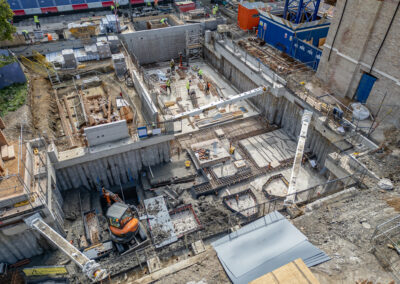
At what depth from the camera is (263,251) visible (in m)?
9.60

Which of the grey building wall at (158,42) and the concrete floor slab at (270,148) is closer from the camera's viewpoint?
the concrete floor slab at (270,148)

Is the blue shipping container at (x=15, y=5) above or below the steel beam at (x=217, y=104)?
above

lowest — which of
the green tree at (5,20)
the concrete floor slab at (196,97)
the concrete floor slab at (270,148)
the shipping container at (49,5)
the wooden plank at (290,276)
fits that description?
the concrete floor slab at (270,148)

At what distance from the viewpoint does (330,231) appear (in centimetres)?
1107

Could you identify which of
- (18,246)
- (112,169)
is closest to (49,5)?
(112,169)

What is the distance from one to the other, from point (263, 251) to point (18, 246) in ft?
40.3

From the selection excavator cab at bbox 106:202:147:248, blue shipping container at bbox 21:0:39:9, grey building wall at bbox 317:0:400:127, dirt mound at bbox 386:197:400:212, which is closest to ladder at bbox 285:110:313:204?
dirt mound at bbox 386:197:400:212

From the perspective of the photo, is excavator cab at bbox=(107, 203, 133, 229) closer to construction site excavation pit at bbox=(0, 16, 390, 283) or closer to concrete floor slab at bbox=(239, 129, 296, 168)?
construction site excavation pit at bbox=(0, 16, 390, 283)

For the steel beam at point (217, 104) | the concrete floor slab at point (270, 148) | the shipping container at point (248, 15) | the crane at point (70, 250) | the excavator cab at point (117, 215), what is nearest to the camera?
the crane at point (70, 250)

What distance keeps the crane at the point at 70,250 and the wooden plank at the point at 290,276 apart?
706 centimetres

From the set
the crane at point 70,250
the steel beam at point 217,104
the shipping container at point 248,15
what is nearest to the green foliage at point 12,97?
the crane at point 70,250

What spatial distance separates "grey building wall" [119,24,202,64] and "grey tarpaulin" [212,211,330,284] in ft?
84.0

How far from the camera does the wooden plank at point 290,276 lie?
8.21 metres

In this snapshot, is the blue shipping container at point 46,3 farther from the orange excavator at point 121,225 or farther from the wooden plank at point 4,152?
the orange excavator at point 121,225
